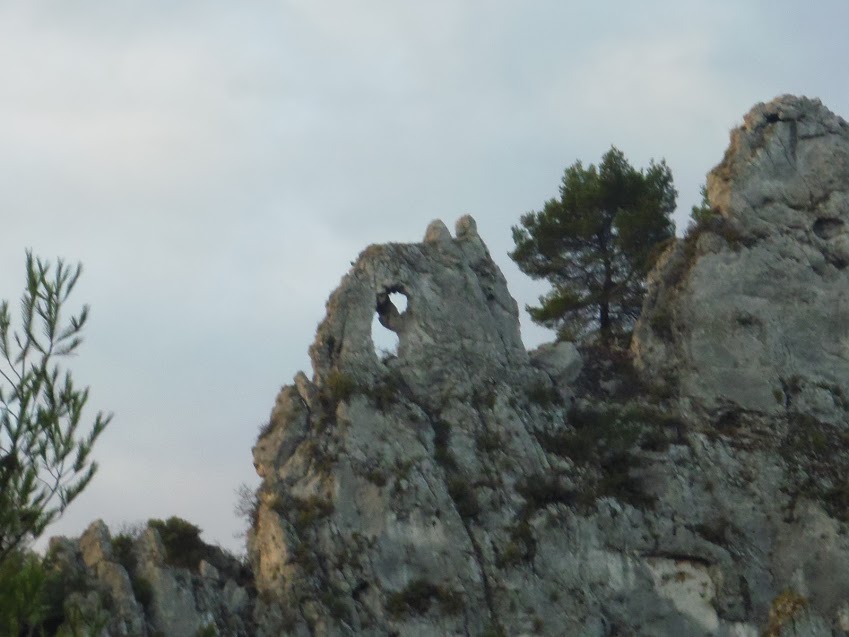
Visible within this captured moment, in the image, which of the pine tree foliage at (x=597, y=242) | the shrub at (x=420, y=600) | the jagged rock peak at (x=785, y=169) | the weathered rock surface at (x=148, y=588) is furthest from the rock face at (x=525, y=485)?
the pine tree foliage at (x=597, y=242)

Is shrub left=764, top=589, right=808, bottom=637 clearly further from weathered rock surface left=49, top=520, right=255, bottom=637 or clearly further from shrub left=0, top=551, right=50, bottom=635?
shrub left=0, top=551, right=50, bottom=635

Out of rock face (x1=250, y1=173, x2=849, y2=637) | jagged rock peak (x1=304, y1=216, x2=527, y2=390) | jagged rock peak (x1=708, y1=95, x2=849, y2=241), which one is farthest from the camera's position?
jagged rock peak (x1=708, y1=95, x2=849, y2=241)

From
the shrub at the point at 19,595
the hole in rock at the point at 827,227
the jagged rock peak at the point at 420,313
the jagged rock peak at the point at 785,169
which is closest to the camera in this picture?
the shrub at the point at 19,595

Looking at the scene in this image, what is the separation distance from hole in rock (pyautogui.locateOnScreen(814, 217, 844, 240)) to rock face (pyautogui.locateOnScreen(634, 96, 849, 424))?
0.11 feet

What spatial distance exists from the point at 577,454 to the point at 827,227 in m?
12.8

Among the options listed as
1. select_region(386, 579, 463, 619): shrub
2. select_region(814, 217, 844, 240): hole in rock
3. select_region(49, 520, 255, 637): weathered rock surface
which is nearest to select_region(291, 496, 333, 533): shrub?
select_region(49, 520, 255, 637): weathered rock surface

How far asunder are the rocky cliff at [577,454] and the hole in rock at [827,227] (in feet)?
0.21

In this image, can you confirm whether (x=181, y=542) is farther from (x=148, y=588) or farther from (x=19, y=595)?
(x=19, y=595)

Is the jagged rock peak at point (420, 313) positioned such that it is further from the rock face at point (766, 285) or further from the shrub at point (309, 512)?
the rock face at point (766, 285)

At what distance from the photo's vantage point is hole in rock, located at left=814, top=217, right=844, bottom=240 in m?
40.7

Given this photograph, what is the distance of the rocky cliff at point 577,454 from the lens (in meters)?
31.8

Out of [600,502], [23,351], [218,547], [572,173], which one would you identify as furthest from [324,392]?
[23,351]

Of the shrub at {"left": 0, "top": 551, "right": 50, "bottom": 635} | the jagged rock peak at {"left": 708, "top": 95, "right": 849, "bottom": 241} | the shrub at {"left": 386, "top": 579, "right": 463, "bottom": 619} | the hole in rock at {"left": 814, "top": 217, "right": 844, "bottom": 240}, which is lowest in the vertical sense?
the shrub at {"left": 0, "top": 551, "right": 50, "bottom": 635}

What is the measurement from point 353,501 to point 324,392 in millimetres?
4099
